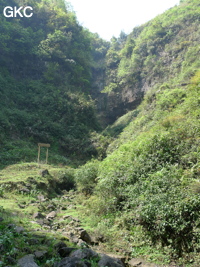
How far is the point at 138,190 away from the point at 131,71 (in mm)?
31025

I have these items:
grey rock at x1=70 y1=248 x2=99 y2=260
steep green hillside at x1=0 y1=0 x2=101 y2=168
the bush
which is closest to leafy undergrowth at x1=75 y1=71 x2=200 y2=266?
the bush

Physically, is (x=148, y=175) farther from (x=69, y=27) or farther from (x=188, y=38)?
(x=69, y=27)

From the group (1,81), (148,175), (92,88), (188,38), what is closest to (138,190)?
(148,175)

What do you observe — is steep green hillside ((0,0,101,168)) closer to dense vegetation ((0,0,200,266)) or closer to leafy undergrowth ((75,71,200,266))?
dense vegetation ((0,0,200,266))

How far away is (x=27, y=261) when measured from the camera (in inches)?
178

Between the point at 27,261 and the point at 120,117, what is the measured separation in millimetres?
29660

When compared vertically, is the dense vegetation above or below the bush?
above

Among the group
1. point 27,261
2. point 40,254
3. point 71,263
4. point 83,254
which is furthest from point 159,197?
point 27,261

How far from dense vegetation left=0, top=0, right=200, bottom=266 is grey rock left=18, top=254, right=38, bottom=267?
3237mm

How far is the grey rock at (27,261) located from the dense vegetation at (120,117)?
3.24 metres

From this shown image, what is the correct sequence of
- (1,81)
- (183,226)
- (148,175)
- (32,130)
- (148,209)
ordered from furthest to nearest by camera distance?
(1,81) → (32,130) → (148,175) → (148,209) → (183,226)

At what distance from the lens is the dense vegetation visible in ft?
23.0

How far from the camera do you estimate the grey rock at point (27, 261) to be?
4391 mm

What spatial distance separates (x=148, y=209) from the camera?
6.88 metres
